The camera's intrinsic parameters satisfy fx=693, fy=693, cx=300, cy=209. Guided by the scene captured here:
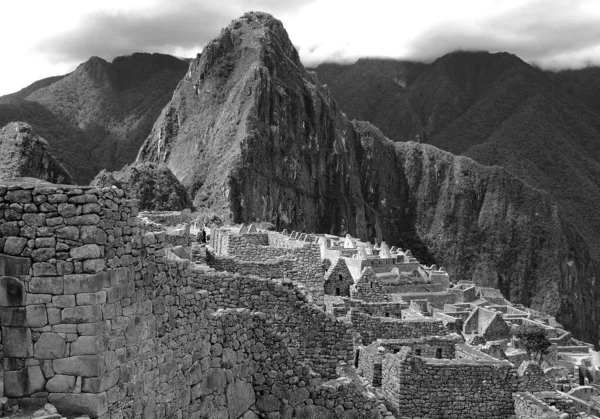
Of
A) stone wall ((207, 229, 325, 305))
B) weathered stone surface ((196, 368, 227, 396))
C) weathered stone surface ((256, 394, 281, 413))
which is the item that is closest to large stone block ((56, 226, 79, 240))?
weathered stone surface ((196, 368, 227, 396))

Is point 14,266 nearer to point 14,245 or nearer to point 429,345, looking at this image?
point 14,245

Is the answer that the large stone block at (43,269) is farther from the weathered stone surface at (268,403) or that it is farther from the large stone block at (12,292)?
the weathered stone surface at (268,403)

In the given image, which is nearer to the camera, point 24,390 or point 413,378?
point 24,390

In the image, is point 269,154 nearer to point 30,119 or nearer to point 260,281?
point 30,119

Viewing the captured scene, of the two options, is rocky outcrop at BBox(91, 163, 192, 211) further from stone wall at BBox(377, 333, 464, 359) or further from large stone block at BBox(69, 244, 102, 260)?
large stone block at BBox(69, 244, 102, 260)

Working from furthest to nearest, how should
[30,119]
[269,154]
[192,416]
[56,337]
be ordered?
1. [269,154]
2. [30,119]
3. [192,416]
4. [56,337]

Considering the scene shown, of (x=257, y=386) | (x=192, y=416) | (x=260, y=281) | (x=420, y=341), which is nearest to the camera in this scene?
(x=192, y=416)

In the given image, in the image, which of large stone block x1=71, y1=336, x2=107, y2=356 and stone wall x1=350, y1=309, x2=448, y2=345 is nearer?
large stone block x1=71, y1=336, x2=107, y2=356

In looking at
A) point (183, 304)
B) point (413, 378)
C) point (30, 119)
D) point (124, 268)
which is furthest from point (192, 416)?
point (30, 119)
